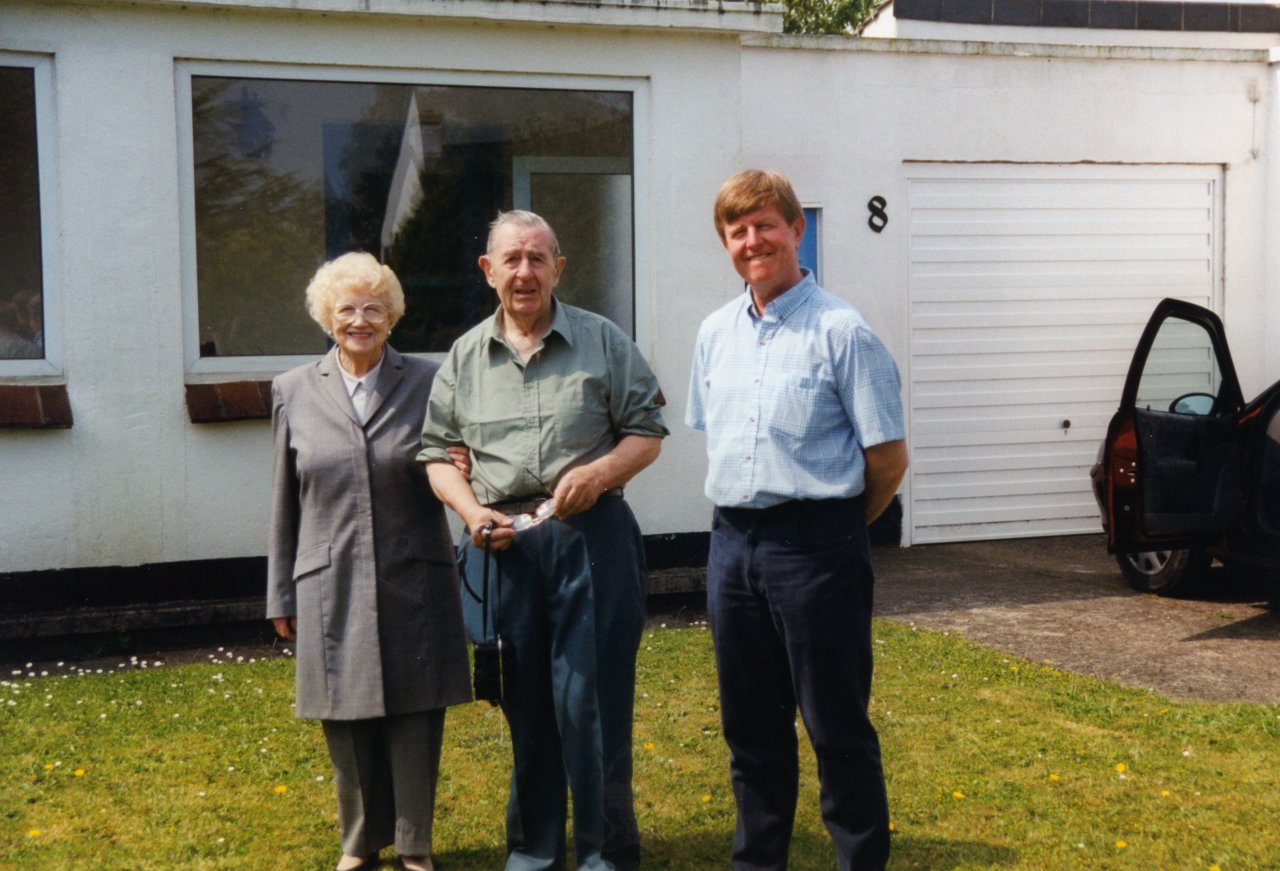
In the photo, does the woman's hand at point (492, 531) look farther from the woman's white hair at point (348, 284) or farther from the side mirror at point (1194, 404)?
the side mirror at point (1194, 404)

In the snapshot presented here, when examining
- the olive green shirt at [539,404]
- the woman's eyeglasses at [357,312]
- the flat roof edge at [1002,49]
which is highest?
the flat roof edge at [1002,49]

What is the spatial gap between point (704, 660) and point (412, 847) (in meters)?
3.26

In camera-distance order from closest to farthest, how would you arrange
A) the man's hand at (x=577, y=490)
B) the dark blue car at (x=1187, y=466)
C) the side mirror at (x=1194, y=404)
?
the man's hand at (x=577, y=490) → the dark blue car at (x=1187, y=466) → the side mirror at (x=1194, y=404)

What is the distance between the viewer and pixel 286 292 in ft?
29.1

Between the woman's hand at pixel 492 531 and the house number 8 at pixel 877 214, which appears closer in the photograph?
the woman's hand at pixel 492 531

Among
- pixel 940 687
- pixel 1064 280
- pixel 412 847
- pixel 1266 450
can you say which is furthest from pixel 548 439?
pixel 1064 280

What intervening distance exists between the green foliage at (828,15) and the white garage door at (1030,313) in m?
16.7

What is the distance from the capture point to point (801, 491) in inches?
165

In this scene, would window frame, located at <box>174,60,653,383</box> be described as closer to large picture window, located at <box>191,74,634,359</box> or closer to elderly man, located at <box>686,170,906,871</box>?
large picture window, located at <box>191,74,634,359</box>

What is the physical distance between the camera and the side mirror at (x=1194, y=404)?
889cm

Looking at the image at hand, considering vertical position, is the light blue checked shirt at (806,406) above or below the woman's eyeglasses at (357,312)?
below

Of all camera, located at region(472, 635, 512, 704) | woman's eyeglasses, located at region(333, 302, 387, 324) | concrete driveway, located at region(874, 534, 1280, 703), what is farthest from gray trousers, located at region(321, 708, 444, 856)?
concrete driveway, located at region(874, 534, 1280, 703)

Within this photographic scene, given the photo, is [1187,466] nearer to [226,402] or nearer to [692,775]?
[692,775]

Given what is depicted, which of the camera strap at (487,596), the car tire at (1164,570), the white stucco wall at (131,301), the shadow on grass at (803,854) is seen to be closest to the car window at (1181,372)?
the car tire at (1164,570)
